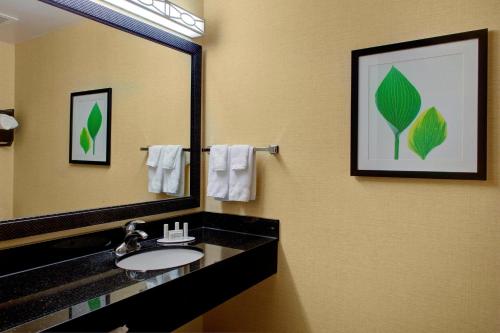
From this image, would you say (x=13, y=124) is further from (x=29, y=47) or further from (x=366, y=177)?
(x=366, y=177)

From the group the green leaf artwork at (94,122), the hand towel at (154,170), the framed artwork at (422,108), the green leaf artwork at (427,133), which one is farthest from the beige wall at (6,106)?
the green leaf artwork at (427,133)

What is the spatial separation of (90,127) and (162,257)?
2.27 ft

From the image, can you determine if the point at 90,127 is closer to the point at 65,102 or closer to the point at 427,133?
the point at 65,102

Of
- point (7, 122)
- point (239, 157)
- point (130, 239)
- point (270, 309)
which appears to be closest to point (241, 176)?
point (239, 157)

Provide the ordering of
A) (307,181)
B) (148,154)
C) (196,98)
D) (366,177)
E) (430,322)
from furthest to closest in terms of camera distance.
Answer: (196,98), (148,154), (307,181), (366,177), (430,322)

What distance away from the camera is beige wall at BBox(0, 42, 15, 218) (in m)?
1.26

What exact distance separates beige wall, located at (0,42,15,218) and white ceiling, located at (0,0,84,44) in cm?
5

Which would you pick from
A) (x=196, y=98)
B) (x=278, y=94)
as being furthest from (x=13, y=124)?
(x=278, y=94)

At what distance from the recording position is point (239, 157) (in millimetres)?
1817

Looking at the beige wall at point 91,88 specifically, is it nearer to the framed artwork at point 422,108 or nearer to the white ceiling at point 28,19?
the white ceiling at point 28,19

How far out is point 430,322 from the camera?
56.1 inches

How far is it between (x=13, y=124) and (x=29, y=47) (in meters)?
0.31

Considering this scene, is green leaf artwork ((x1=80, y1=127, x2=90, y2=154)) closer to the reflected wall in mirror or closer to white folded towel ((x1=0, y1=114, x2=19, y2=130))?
the reflected wall in mirror

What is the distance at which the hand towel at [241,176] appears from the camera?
70.9 inches
